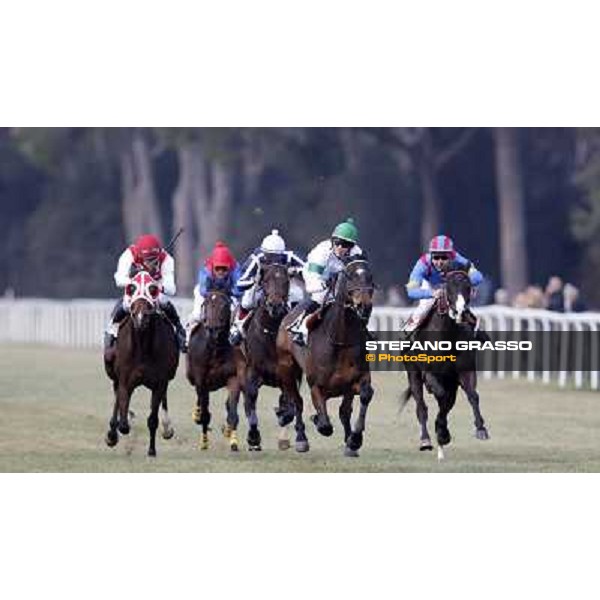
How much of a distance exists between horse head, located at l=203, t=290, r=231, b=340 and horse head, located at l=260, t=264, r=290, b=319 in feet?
1.09

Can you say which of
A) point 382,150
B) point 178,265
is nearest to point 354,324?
point 178,265

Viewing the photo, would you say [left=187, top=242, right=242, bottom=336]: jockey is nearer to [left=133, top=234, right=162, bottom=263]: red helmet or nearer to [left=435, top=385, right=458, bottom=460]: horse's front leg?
[left=133, top=234, right=162, bottom=263]: red helmet

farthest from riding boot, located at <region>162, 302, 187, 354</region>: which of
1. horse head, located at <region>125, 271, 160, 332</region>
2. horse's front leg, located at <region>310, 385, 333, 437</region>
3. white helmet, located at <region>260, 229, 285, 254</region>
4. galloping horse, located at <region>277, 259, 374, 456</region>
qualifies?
horse's front leg, located at <region>310, 385, 333, 437</region>

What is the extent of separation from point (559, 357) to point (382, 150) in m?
29.1

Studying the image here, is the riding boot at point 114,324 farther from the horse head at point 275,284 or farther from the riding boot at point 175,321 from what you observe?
the horse head at point 275,284

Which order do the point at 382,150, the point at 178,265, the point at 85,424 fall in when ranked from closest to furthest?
1. the point at 85,424
2. the point at 178,265
3. the point at 382,150

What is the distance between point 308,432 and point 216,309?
121 inches

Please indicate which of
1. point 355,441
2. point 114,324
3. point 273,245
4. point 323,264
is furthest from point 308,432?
point 323,264

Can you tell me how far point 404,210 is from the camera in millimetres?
50812

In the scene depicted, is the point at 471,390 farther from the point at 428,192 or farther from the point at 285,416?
the point at 428,192

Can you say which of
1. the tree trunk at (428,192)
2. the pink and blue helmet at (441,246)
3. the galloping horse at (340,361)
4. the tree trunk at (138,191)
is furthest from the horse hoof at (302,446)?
the tree trunk at (138,191)

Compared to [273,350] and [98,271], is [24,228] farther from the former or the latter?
[273,350]

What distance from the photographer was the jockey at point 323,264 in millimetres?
17781

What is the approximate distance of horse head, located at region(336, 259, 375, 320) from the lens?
1727 cm
